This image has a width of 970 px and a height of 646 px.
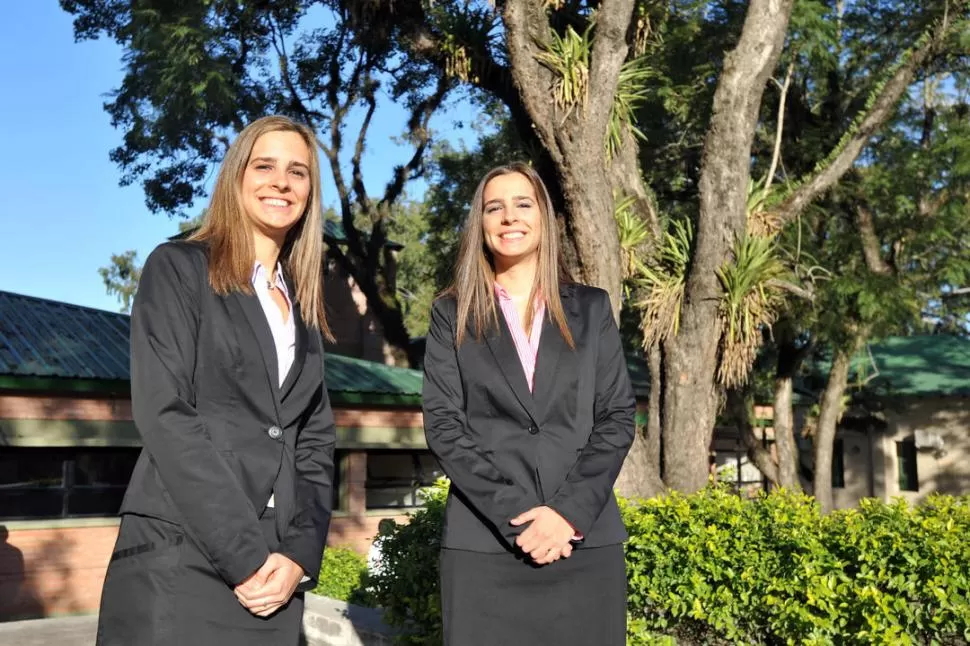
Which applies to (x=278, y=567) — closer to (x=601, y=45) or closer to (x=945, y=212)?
(x=601, y=45)

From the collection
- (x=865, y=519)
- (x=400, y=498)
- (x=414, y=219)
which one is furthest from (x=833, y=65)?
(x=414, y=219)

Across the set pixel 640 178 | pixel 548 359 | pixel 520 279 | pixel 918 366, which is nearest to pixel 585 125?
pixel 640 178

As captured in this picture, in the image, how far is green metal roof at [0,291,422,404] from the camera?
12320 mm

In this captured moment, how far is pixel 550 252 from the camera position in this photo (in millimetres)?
3363

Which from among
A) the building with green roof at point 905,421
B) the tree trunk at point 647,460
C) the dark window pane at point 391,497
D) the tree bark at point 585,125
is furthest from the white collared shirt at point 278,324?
the building with green roof at point 905,421

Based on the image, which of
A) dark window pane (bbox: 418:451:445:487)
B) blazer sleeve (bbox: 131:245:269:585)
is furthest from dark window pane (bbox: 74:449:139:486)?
blazer sleeve (bbox: 131:245:269:585)

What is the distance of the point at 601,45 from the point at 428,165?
14.0 metres

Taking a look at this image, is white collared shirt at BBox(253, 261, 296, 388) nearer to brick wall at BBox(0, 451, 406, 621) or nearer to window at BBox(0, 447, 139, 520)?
brick wall at BBox(0, 451, 406, 621)

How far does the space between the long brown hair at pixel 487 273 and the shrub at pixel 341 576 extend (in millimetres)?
5296

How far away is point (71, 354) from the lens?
519 inches

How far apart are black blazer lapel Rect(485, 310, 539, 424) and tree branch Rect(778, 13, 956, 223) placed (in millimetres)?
7676

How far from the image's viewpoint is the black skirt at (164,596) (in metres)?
2.25

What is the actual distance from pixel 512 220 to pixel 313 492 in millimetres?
1231

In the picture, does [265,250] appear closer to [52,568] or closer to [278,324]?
[278,324]
